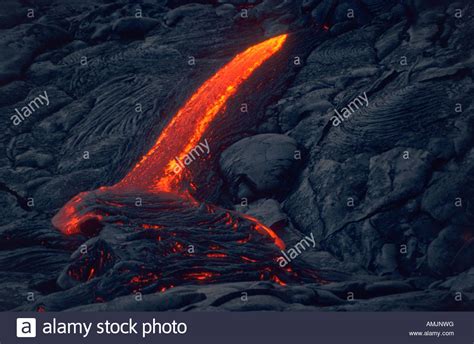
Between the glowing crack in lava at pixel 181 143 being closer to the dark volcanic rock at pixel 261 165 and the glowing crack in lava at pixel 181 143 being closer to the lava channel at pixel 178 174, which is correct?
the lava channel at pixel 178 174

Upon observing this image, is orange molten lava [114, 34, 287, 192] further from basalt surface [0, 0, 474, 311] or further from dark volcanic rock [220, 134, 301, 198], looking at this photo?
dark volcanic rock [220, 134, 301, 198]

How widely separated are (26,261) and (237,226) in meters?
2.64

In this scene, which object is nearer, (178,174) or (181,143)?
(178,174)

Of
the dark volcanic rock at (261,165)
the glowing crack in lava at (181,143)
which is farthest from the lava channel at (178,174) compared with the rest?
the dark volcanic rock at (261,165)

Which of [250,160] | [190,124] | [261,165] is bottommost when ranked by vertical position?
[261,165]

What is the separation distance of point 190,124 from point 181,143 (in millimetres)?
390

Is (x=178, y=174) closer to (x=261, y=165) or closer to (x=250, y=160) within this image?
(x=250, y=160)

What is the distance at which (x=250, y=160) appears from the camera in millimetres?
11320

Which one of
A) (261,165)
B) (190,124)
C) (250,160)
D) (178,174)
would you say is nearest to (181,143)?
(190,124)

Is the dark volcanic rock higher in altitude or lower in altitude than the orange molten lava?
lower

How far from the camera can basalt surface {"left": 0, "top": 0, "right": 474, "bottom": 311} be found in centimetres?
1019

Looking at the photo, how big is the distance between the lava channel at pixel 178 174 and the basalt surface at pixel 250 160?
5 centimetres

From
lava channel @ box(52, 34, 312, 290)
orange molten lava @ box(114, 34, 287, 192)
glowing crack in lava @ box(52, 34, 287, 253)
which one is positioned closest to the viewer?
lava channel @ box(52, 34, 312, 290)

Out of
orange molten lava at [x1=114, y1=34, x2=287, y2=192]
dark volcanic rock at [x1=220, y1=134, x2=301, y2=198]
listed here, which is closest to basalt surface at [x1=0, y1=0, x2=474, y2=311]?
dark volcanic rock at [x1=220, y1=134, x2=301, y2=198]
